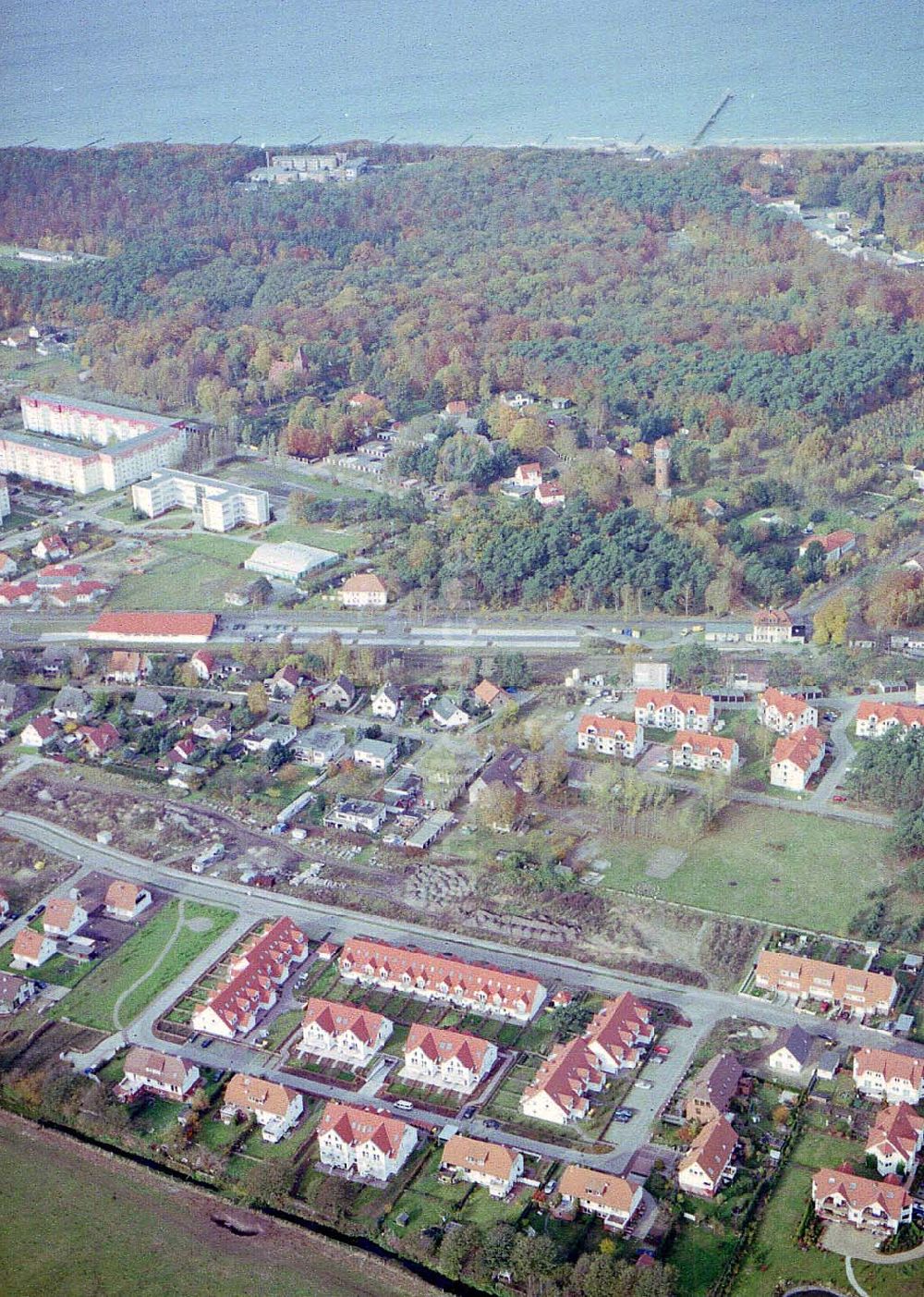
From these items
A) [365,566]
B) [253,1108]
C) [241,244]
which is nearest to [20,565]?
[365,566]

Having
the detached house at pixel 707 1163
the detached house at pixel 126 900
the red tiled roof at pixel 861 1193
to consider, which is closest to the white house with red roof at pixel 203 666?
the detached house at pixel 126 900

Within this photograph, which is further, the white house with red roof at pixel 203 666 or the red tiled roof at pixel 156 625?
the red tiled roof at pixel 156 625

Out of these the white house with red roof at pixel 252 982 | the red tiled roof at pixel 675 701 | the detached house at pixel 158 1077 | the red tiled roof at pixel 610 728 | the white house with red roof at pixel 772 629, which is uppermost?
the white house with red roof at pixel 772 629

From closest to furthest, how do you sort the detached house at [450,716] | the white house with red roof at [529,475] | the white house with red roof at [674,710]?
the white house with red roof at [674,710] → the detached house at [450,716] → the white house with red roof at [529,475]

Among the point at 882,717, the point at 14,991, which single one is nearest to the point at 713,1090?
the point at 14,991

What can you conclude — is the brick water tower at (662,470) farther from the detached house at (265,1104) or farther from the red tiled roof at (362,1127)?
the red tiled roof at (362,1127)

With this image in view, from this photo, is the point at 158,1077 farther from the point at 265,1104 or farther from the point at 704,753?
the point at 704,753
